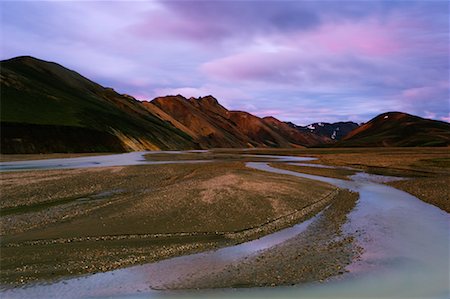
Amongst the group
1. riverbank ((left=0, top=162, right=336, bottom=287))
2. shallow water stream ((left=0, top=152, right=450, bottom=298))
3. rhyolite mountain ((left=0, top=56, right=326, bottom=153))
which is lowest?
shallow water stream ((left=0, top=152, right=450, bottom=298))

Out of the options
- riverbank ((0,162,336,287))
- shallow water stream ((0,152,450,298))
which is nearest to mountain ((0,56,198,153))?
riverbank ((0,162,336,287))

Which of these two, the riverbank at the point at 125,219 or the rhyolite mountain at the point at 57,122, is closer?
the riverbank at the point at 125,219

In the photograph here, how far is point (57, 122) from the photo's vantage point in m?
126

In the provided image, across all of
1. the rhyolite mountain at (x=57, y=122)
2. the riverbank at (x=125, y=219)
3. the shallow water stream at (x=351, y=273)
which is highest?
the rhyolite mountain at (x=57, y=122)

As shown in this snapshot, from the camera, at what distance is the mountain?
352 ft

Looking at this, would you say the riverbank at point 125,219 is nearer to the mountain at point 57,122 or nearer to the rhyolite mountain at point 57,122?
the mountain at point 57,122

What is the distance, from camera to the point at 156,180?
37.7 m

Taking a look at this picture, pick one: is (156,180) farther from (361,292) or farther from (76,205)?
(361,292)

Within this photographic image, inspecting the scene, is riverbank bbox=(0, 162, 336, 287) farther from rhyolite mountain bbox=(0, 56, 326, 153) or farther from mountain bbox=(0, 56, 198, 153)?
rhyolite mountain bbox=(0, 56, 326, 153)

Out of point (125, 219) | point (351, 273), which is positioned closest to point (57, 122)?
point (125, 219)

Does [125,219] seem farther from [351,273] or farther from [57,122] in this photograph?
[57,122]

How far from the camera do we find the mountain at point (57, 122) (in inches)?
4226

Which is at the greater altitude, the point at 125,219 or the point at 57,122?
the point at 57,122

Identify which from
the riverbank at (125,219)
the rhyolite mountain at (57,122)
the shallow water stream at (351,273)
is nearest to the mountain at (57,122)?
the rhyolite mountain at (57,122)
